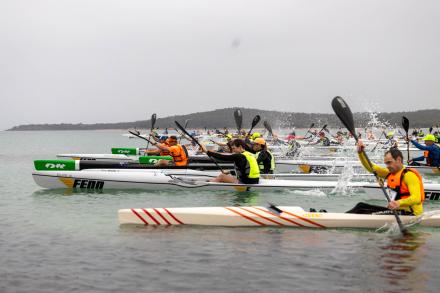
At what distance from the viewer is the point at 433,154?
19.5m

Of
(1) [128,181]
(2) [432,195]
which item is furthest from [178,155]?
(2) [432,195]

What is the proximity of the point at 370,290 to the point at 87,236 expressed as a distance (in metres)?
4.80

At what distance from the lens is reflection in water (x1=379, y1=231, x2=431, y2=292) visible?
6.57 meters

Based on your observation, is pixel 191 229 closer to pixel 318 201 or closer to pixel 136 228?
pixel 136 228

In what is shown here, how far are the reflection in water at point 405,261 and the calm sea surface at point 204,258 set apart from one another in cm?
1

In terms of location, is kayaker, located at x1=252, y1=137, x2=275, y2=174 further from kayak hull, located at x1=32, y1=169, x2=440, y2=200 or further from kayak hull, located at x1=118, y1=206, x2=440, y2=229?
kayak hull, located at x1=118, y1=206, x2=440, y2=229

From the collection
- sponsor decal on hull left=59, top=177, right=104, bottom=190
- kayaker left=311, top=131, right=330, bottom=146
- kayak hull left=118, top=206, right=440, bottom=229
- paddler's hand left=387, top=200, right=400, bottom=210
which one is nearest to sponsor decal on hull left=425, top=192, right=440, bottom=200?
kayak hull left=118, top=206, right=440, bottom=229

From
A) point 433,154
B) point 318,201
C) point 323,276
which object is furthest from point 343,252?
point 433,154

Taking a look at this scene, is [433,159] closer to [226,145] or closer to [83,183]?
[226,145]

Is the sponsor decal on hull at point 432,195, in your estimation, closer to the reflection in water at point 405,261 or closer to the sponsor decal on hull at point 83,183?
the reflection in water at point 405,261

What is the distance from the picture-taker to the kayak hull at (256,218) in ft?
30.4

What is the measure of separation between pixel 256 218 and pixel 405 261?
2716mm

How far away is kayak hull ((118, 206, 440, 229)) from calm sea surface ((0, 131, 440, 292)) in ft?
0.50

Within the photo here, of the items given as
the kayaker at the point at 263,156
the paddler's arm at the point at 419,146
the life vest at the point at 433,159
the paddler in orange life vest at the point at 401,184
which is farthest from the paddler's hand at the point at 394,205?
the life vest at the point at 433,159
